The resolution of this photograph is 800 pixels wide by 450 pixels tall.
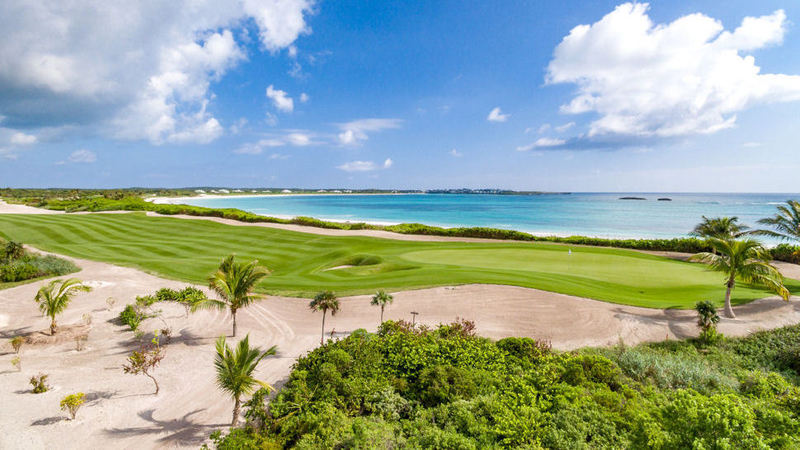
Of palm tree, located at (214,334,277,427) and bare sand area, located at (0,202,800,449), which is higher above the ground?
palm tree, located at (214,334,277,427)

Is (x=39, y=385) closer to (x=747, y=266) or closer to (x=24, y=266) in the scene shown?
(x=24, y=266)

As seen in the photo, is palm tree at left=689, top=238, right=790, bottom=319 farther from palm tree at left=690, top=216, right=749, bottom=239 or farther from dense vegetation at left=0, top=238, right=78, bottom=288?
dense vegetation at left=0, top=238, right=78, bottom=288

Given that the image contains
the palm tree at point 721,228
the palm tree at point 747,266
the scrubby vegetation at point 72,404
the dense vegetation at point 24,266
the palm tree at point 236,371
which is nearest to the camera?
the palm tree at point 236,371

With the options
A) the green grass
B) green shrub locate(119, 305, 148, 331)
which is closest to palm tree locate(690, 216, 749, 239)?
the green grass

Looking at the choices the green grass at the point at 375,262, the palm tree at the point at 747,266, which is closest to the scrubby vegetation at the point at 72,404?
the green grass at the point at 375,262

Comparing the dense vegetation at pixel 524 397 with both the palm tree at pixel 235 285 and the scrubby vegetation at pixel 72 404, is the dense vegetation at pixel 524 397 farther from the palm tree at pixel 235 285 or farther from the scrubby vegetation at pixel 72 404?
the palm tree at pixel 235 285

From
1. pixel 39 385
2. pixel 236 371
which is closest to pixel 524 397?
pixel 236 371
